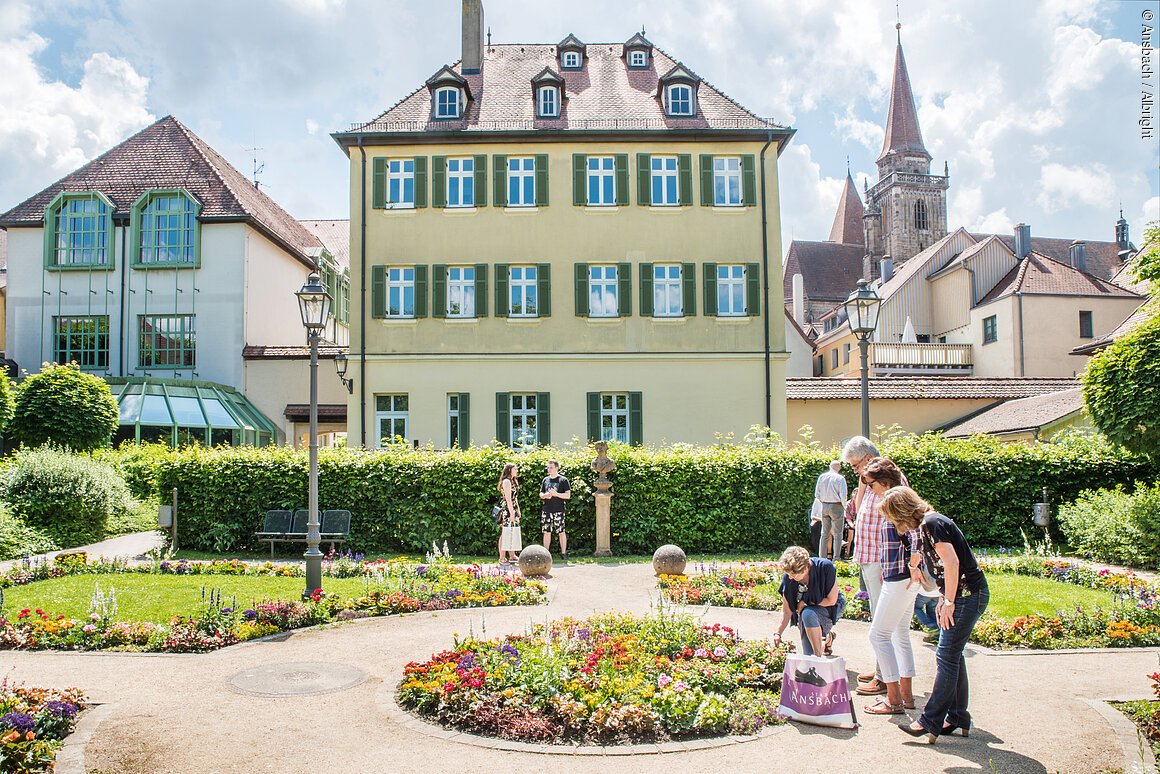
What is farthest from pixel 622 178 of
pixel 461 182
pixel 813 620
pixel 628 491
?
pixel 813 620

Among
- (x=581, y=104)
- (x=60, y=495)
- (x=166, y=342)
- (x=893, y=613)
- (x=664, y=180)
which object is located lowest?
(x=893, y=613)

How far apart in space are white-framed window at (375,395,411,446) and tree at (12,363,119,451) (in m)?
7.67

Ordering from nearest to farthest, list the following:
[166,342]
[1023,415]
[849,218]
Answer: [1023,415] < [166,342] < [849,218]

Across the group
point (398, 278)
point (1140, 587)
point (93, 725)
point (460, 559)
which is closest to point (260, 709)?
point (93, 725)

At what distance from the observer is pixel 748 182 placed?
→ 28234 millimetres

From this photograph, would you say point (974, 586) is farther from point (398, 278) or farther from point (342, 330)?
point (342, 330)

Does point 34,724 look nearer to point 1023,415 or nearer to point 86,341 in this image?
point 1023,415

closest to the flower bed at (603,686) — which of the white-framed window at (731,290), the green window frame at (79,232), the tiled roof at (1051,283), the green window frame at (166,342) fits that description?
the white-framed window at (731,290)

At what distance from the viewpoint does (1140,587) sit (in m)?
11.9

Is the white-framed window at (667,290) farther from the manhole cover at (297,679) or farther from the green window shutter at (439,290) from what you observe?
the manhole cover at (297,679)

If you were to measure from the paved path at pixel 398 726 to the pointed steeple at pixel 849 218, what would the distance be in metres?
92.5

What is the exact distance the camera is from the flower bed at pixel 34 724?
18.5ft

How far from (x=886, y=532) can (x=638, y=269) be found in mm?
21520

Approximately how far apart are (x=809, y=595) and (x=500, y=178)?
22.4 m
